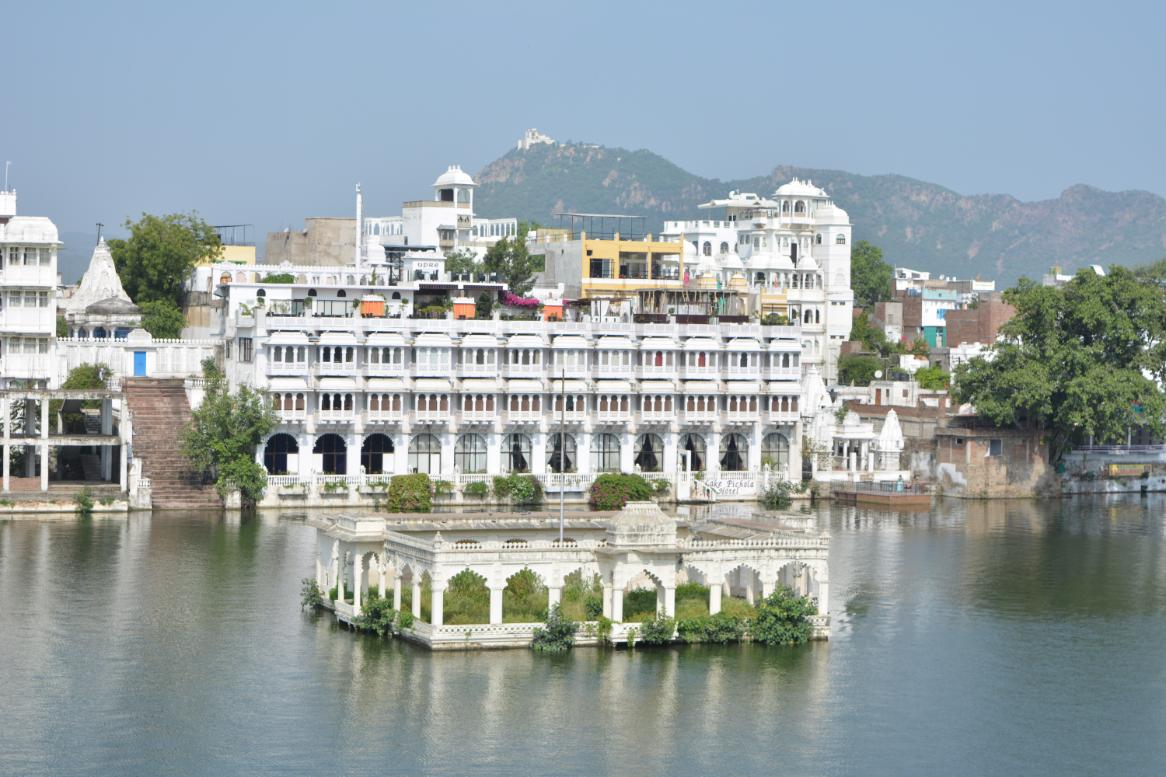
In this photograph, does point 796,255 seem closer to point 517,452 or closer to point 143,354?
point 517,452

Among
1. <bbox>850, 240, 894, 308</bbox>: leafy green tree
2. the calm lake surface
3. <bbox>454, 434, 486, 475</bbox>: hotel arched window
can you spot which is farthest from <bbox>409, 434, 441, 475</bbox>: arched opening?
<bbox>850, 240, 894, 308</bbox>: leafy green tree

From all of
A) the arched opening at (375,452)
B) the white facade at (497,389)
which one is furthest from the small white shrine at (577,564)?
the arched opening at (375,452)

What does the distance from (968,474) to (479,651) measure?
158 ft

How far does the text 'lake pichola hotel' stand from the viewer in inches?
3354

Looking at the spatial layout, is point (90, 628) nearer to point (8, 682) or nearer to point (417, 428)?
point (8, 682)

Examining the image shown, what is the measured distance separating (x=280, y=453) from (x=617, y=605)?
34260 mm

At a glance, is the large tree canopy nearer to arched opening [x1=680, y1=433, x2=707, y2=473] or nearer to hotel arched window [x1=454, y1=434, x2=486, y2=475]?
arched opening [x1=680, y1=433, x2=707, y2=473]

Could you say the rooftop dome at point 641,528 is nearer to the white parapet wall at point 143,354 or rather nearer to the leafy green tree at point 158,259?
the white parapet wall at point 143,354

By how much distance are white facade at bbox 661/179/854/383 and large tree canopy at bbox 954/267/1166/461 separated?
17.8 metres

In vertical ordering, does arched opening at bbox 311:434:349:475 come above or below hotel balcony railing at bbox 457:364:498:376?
below

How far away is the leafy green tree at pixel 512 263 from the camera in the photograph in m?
112

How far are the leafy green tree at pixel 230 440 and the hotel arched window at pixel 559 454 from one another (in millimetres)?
11839

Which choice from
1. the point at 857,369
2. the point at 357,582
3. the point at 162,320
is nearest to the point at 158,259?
the point at 162,320

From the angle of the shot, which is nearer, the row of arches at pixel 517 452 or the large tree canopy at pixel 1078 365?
the row of arches at pixel 517 452
